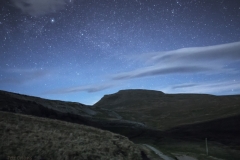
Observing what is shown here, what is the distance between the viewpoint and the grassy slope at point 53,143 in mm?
19734

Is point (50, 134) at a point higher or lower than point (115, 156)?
higher

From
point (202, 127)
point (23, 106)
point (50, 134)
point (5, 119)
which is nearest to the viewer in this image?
point (50, 134)

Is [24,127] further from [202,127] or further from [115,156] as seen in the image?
[202,127]

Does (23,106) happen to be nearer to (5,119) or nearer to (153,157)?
(5,119)

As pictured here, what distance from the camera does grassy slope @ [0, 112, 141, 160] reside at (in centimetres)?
1973

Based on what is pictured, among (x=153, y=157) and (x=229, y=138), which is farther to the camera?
(x=229, y=138)

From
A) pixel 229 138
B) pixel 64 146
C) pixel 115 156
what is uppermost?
pixel 64 146

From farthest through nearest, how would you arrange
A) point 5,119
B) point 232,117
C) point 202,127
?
point 232,117, point 202,127, point 5,119

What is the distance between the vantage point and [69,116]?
3339 inches

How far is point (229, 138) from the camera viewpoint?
59.5 meters

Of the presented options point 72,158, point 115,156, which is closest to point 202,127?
point 115,156

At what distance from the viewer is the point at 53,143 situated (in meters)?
22.3

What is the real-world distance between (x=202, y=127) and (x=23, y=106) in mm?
67937

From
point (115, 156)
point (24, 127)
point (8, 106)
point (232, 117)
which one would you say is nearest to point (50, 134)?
point (24, 127)
